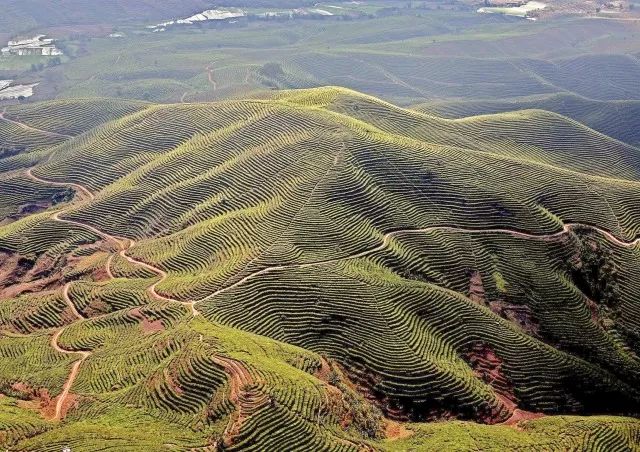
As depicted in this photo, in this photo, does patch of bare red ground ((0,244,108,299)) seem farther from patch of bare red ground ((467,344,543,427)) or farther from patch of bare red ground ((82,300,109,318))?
patch of bare red ground ((467,344,543,427))

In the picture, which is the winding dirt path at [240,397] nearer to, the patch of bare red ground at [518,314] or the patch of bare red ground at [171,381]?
the patch of bare red ground at [171,381]

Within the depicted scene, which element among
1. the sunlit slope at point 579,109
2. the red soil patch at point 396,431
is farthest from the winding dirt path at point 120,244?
the sunlit slope at point 579,109

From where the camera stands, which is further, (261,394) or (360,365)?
(360,365)

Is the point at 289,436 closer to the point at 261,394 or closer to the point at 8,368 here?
the point at 261,394

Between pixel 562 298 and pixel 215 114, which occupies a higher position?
pixel 215 114

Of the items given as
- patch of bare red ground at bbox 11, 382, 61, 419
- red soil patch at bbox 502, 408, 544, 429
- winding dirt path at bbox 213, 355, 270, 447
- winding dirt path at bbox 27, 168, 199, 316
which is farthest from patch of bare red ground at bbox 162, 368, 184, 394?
red soil patch at bbox 502, 408, 544, 429

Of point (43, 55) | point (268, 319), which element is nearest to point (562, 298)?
point (268, 319)

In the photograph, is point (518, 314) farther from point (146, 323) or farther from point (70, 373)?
point (70, 373)
